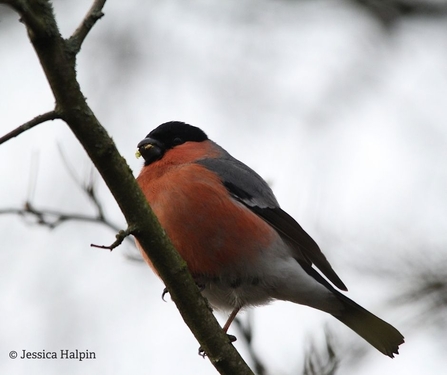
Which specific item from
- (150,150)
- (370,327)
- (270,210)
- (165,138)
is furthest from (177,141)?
(370,327)

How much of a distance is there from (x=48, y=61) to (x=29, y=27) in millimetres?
164

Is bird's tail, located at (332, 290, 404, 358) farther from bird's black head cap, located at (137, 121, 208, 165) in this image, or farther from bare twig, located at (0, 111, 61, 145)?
bare twig, located at (0, 111, 61, 145)

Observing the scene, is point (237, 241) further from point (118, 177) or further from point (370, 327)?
point (118, 177)

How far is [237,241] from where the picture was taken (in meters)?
4.37

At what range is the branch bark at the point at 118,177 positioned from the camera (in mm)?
2504

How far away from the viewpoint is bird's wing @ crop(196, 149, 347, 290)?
15.4 ft

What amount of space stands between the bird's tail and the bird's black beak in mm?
1734

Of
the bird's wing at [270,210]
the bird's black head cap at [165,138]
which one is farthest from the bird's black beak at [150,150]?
the bird's wing at [270,210]

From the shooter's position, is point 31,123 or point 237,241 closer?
point 31,123

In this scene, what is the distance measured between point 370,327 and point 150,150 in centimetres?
215

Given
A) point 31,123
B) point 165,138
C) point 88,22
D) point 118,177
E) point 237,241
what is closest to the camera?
point 31,123

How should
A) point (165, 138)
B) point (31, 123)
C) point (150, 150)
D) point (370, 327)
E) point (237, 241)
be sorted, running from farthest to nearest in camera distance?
point (165, 138) → point (150, 150) → point (370, 327) → point (237, 241) → point (31, 123)

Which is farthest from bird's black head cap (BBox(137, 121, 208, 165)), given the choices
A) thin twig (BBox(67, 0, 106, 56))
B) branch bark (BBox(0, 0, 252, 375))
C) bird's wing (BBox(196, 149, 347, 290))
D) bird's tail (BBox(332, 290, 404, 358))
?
thin twig (BBox(67, 0, 106, 56))

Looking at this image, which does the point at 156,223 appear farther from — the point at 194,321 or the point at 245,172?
the point at 245,172
